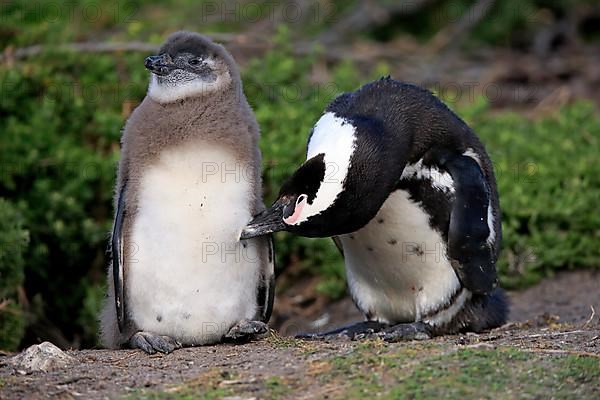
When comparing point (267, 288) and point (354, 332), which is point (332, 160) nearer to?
point (267, 288)

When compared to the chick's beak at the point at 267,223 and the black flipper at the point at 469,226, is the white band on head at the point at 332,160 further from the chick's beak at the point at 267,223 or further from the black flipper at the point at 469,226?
the black flipper at the point at 469,226

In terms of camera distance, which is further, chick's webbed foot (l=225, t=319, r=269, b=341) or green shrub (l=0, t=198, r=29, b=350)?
green shrub (l=0, t=198, r=29, b=350)

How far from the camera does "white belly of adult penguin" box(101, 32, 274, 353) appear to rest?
16.1 ft

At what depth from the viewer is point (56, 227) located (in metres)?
7.11

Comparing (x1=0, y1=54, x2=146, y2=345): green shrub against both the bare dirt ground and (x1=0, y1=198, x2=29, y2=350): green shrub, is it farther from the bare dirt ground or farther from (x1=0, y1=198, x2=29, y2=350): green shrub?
the bare dirt ground

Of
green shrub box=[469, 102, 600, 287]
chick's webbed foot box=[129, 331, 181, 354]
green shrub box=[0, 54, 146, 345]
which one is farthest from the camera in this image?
green shrub box=[469, 102, 600, 287]

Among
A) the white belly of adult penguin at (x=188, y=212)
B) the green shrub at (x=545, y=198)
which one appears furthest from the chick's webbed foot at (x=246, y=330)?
the green shrub at (x=545, y=198)

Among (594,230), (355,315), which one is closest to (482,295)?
(355,315)

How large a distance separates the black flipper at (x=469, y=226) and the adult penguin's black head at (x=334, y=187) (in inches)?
20.1

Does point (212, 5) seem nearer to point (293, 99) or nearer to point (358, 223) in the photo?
point (293, 99)

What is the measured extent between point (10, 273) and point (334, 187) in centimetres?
266

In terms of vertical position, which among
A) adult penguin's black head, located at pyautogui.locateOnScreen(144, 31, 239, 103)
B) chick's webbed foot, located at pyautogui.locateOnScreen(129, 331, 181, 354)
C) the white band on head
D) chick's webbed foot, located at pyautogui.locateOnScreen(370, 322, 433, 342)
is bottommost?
chick's webbed foot, located at pyautogui.locateOnScreen(370, 322, 433, 342)

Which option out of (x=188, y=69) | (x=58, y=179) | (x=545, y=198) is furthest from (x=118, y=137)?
(x=545, y=198)

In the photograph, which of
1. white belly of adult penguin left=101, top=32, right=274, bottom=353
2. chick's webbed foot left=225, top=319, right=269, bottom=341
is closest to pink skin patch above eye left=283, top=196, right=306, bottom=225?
white belly of adult penguin left=101, top=32, right=274, bottom=353
